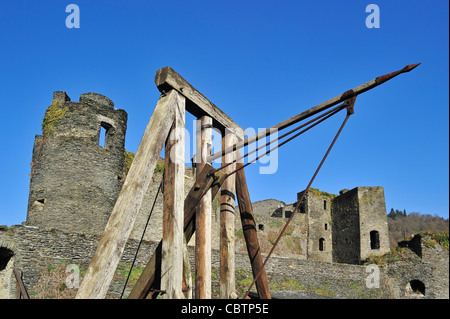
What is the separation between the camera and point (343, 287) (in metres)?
18.6

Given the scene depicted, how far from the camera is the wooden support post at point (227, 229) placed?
4.88 meters

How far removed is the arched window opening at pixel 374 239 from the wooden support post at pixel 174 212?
1000 inches

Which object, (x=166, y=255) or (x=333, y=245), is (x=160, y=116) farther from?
(x=333, y=245)

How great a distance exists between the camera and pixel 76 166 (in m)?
17.9

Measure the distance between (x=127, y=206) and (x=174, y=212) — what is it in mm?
531

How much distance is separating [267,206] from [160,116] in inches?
1584

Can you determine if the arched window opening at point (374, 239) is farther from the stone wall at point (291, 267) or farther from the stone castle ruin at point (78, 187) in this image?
the stone castle ruin at point (78, 187)

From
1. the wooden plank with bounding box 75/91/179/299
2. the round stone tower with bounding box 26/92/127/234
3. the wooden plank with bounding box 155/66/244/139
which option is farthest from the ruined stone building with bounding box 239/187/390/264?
the wooden plank with bounding box 75/91/179/299

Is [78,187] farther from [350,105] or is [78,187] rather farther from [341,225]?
[341,225]

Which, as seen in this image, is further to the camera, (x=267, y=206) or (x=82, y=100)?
(x=267, y=206)

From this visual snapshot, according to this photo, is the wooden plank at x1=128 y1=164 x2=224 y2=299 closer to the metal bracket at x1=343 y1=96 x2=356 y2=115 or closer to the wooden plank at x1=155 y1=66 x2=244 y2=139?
the wooden plank at x1=155 y1=66 x2=244 y2=139

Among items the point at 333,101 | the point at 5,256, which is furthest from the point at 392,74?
the point at 5,256
